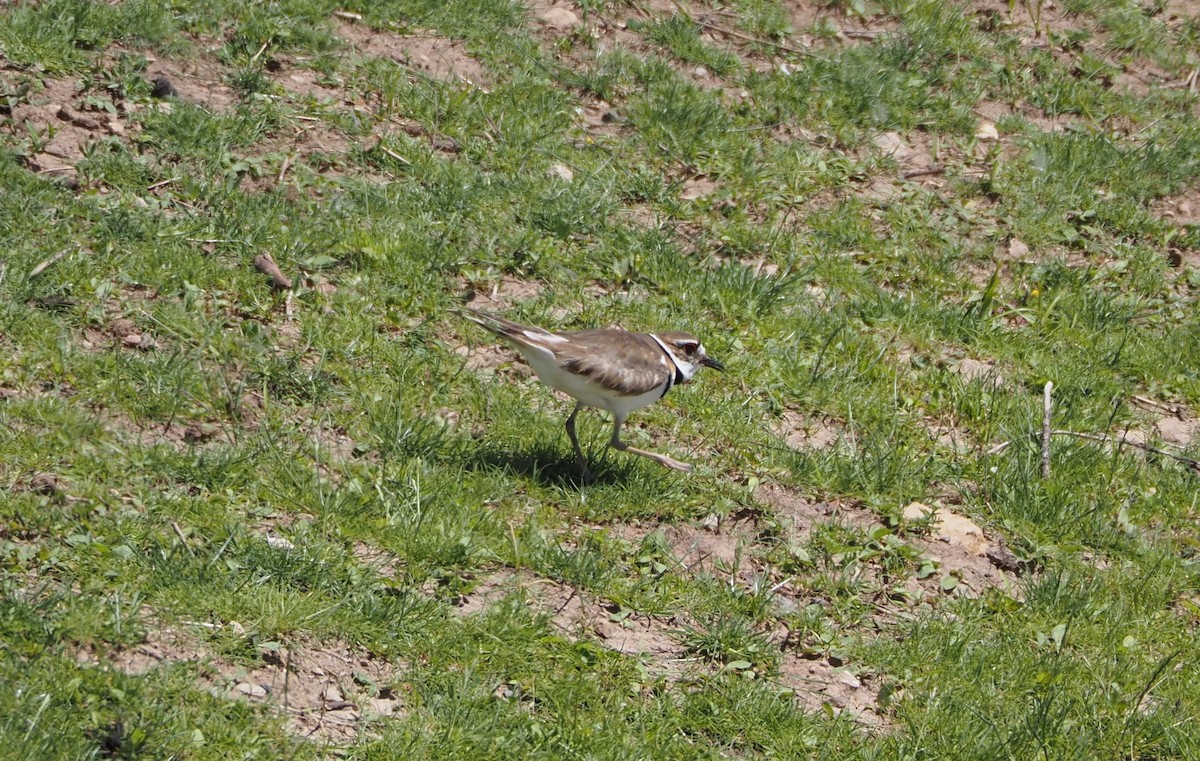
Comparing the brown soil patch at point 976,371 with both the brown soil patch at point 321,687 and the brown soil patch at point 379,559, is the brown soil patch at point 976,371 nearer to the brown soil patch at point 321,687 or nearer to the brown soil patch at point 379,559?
the brown soil patch at point 379,559

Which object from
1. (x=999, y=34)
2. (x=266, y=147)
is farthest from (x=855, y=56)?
(x=266, y=147)

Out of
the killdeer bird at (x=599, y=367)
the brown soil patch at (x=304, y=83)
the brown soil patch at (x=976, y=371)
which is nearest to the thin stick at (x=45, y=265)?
the killdeer bird at (x=599, y=367)

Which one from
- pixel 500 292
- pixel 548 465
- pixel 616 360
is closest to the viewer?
pixel 616 360

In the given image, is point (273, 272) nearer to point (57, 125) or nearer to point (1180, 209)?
point (57, 125)

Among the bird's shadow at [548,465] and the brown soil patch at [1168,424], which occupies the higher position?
the brown soil patch at [1168,424]

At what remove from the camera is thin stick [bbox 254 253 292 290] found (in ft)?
27.2

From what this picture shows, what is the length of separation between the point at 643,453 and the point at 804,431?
3.86 ft

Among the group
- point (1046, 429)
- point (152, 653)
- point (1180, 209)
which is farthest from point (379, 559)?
point (1180, 209)

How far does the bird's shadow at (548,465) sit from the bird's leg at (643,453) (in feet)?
0.28

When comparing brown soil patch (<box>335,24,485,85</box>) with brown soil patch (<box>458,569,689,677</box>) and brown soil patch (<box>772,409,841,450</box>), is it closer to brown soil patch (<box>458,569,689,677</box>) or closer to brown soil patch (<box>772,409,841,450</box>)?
brown soil patch (<box>772,409,841,450</box>)

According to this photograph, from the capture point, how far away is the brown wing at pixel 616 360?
7.24 meters

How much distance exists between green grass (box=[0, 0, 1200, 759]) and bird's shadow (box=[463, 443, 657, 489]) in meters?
0.03

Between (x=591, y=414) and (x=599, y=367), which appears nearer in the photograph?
(x=599, y=367)

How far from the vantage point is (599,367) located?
722 centimetres
